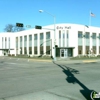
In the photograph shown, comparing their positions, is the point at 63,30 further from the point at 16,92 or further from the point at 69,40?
the point at 16,92

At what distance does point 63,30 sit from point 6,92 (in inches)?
1789

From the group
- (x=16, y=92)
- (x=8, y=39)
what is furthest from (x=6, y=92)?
(x=8, y=39)

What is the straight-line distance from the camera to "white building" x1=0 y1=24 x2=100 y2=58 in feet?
176

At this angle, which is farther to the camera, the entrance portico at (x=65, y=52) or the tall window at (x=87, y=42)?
the tall window at (x=87, y=42)

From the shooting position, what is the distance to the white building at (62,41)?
2108 inches

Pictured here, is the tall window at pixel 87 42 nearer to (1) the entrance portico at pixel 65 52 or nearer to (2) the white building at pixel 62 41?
(2) the white building at pixel 62 41

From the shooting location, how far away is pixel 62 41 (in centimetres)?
5372

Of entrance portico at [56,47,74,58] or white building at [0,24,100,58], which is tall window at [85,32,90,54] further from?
entrance portico at [56,47,74,58]

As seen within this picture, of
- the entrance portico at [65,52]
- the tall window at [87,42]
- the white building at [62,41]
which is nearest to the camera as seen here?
the white building at [62,41]

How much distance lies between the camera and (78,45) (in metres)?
54.8

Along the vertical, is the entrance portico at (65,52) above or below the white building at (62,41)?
below

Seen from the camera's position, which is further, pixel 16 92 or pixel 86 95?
pixel 16 92

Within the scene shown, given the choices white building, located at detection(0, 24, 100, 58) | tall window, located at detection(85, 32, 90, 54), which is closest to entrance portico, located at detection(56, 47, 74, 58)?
white building, located at detection(0, 24, 100, 58)

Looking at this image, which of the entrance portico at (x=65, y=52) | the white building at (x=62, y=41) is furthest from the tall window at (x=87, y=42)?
the entrance portico at (x=65, y=52)
